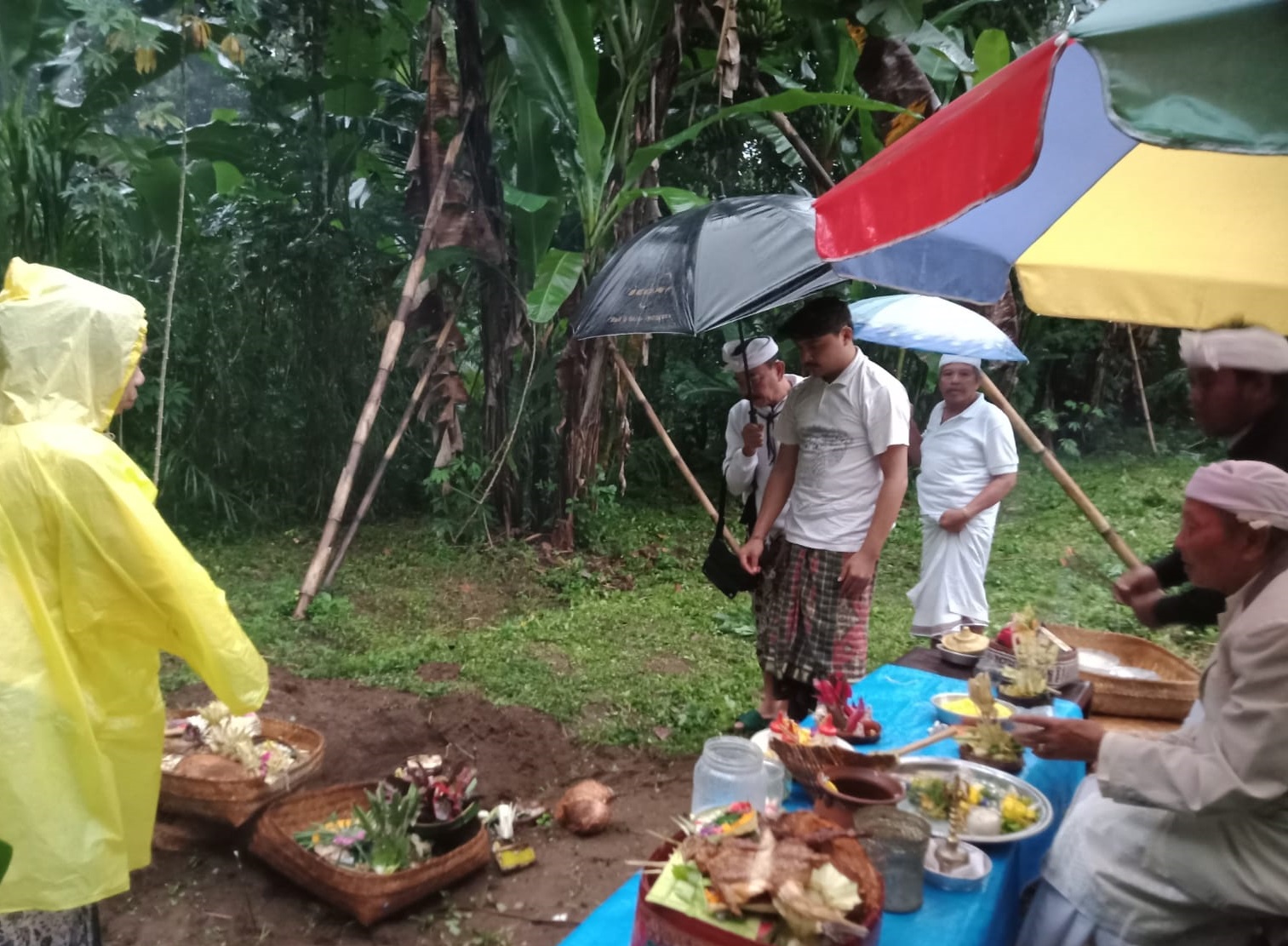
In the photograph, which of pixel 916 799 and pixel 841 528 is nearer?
pixel 916 799

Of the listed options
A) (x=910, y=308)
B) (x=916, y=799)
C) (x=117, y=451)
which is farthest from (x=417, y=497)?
(x=916, y=799)

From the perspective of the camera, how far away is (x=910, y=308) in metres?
4.89

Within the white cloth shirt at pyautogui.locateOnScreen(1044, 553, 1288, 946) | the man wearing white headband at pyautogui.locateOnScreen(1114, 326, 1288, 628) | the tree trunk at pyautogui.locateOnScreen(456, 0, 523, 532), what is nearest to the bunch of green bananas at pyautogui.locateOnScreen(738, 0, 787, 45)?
the tree trunk at pyautogui.locateOnScreen(456, 0, 523, 532)

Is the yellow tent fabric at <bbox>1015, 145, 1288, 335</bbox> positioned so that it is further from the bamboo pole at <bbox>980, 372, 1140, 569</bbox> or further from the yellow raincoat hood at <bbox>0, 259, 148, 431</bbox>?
the yellow raincoat hood at <bbox>0, 259, 148, 431</bbox>

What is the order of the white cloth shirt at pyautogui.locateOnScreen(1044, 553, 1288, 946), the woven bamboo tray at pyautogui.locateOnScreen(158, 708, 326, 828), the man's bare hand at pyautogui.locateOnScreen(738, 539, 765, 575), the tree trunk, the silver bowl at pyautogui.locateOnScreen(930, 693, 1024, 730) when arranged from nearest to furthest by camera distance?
the white cloth shirt at pyautogui.locateOnScreen(1044, 553, 1288, 946), the silver bowl at pyautogui.locateOnScreen(930, 693, 1024, 730), the woven bamboo tray at pyautogui.locateOnScreen(158, 708, 326, 828), the man's bare hand at pyautogui.locateOnScreen(738, 539, 765, 575), the tree trunk

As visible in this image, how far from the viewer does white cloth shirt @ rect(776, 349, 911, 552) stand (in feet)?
10.3

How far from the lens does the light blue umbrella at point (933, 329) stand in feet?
14.4

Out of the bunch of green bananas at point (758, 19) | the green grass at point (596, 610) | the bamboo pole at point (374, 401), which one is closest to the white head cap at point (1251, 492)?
the green grass at point (596, 610)

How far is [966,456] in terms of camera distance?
4078 millimetres

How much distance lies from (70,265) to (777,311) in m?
5.93

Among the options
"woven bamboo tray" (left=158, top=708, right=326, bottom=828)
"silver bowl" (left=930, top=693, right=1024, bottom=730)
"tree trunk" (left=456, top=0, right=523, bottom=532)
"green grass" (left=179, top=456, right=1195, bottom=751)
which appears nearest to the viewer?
"silver bowl" (left=930, top=693, right=1024, bottom=730)

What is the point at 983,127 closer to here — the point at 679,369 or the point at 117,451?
the point at 117,451

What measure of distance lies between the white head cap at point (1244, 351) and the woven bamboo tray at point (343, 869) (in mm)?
2606

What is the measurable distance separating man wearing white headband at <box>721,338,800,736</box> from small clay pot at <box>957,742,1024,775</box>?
4.78 ft
